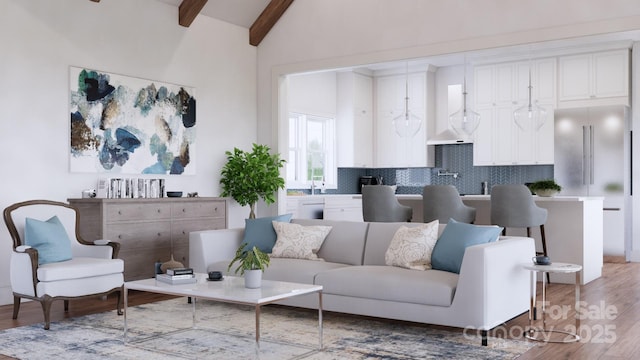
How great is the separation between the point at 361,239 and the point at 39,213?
115 inches

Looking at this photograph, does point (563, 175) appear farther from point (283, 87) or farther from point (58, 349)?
point (58, 349)

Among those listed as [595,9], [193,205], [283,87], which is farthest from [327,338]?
[283,87]

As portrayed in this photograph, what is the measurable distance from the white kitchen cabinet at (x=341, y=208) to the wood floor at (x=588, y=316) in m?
3.81

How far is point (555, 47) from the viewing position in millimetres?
9219

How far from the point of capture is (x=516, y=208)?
6473 millimetres

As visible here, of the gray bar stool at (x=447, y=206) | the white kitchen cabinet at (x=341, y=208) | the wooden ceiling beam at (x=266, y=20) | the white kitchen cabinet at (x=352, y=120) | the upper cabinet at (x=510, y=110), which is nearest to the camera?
the gray bar stool at (x=447, y=206)

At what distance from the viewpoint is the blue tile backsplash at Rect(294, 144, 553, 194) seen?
32.7 feet

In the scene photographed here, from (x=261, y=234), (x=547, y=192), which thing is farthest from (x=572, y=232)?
(x=261, y=234)

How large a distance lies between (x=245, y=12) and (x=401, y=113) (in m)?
3.66

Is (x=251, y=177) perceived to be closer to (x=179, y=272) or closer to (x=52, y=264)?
(x=52, y=264)

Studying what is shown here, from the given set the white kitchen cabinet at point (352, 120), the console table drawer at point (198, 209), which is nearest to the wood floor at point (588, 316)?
the console table drawer at point (198, 209)

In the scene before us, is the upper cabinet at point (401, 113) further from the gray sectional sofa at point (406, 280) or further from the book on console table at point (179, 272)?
the book on console table at point (179, 272)

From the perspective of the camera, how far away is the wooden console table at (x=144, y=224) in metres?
6.01

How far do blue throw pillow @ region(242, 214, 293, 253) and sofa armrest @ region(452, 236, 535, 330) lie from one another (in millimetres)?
2094
